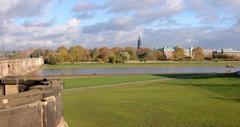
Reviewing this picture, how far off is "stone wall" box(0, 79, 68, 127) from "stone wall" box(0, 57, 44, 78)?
2329 inches

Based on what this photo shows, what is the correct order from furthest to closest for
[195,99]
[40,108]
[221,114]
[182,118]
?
[195,99]
[221,114]
[182,118]
[40,108]

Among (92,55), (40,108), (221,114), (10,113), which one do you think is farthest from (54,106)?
(92,55)

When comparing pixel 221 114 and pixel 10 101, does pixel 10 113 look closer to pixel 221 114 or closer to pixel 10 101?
pixel 10 101

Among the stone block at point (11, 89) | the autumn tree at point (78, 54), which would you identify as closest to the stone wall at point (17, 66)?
the autumn tree at point (78, 54)

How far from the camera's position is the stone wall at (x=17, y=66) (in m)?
83.9

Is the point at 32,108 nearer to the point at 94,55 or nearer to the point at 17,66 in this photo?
the point at 17,66

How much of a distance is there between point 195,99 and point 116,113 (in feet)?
32.7

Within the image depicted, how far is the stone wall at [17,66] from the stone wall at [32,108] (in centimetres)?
5915

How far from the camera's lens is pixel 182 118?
73.0 ft

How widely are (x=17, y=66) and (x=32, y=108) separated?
94326mm

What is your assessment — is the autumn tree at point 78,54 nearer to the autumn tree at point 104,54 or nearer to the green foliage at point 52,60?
the autumn tree at point 104,54

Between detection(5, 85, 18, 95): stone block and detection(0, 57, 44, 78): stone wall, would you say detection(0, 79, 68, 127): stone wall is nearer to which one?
detection(5, 85, 18, 95): stone block

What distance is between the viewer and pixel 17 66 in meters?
101

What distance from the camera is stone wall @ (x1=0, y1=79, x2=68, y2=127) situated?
8.35 metres
